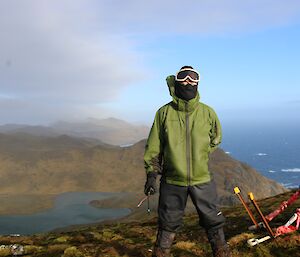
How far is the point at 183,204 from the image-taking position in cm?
873

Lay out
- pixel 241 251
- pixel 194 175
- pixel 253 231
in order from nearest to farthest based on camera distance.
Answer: pixel 194 175 < pixel 241 251 < pixel 253 231

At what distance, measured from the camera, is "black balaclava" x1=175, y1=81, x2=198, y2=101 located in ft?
27.7

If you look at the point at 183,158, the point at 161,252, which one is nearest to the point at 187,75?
the point at 183,158

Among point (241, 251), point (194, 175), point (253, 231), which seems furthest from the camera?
point (253, 231)

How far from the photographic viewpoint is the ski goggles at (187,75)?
8.44 m

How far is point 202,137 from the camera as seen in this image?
Result: 8.53 meters

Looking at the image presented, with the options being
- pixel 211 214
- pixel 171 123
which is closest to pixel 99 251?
pixel 211 214

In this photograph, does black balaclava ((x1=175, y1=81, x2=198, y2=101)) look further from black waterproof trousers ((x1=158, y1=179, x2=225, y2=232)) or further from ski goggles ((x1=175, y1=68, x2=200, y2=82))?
black waterproof trousers ((x1=158, y1=179, x2=225, y2=232))

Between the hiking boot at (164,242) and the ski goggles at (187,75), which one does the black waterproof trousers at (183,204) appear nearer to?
the hiking boot at (164,242)

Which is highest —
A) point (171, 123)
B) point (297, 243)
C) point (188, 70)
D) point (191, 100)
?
point (188, 70)

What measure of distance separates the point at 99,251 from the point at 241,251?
5389 mm

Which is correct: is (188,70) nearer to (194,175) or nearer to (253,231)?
(194,175)

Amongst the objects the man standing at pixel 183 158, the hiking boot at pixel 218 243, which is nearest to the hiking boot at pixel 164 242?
the man standing at pixel 183 158

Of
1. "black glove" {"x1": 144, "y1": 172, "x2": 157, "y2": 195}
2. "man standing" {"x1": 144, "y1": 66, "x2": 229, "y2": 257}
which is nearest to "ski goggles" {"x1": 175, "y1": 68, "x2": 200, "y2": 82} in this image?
"man standing" {"x1": 144, "y1": 66, "x2": 229, "y2": 257}
